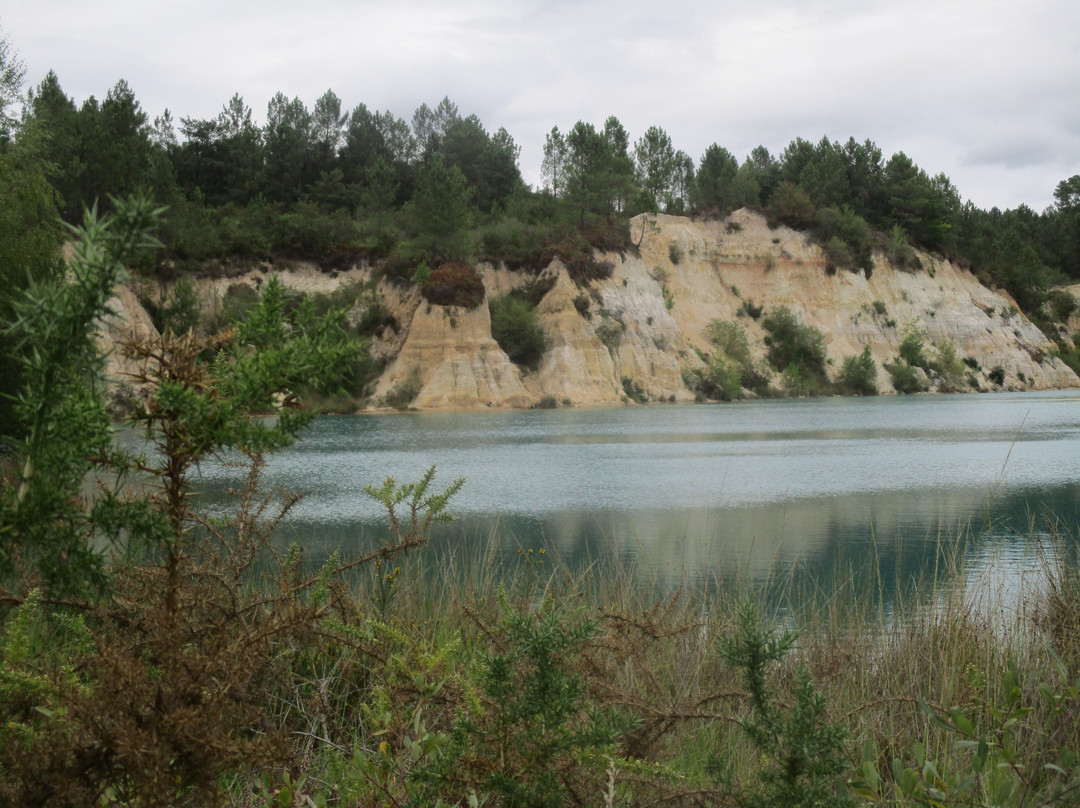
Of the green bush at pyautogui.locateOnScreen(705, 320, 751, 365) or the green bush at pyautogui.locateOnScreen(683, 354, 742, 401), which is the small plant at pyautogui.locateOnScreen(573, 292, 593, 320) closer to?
the green bush at pyautogui.locateOnScreen(683, 354, 742, 401)

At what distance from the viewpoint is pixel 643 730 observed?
2799mm

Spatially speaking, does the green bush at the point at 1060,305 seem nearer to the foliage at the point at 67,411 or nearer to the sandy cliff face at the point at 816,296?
the sandy cliff face at the point at 816,296

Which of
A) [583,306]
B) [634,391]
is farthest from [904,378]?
[583,306]

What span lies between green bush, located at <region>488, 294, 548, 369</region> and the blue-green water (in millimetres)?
12672

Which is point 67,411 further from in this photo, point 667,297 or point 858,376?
point 858,376

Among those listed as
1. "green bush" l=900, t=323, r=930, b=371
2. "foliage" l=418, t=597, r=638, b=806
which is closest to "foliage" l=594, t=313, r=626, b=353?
"green bush" l=900, t=323, r=930, b=371

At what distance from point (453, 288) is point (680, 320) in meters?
18.7

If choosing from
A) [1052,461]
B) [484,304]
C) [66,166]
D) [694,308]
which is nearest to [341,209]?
[484,304]

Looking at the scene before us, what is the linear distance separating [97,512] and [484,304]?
162 feet

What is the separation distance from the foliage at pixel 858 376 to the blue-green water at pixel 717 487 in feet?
75.3

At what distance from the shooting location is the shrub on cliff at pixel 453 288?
49438 mm

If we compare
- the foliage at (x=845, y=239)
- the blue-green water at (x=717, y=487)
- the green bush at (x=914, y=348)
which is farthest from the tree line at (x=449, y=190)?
the blue-green water at (x=717, y=487)

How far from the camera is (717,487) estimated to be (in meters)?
18.9

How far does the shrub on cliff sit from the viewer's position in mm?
49438
